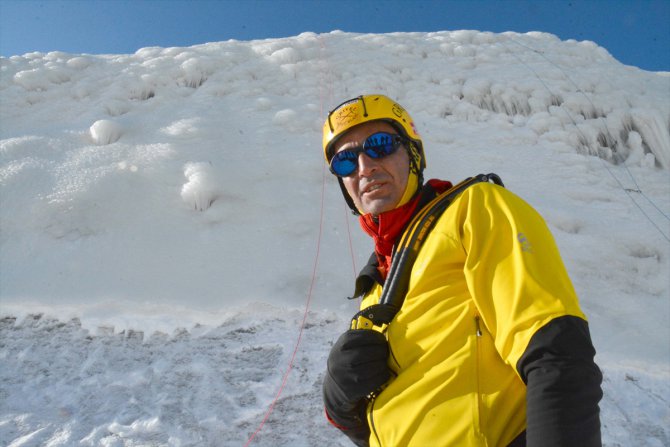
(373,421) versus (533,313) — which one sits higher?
(533,313)

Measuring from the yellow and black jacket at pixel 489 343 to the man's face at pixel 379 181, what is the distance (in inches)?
14.3

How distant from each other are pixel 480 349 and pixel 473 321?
0.23ft

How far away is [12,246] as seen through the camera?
15.1 ft

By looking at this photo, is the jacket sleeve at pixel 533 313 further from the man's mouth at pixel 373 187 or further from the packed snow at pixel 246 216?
the packed snow at pixel 246 216

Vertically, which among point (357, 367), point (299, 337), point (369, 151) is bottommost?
point (299, 337)

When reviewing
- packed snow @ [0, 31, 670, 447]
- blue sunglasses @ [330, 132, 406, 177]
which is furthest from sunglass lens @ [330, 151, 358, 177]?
packed snow @ [0, 31, 670, 447]

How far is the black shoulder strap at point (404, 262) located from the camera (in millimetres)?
1335

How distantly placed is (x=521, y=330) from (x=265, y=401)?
2384 mm

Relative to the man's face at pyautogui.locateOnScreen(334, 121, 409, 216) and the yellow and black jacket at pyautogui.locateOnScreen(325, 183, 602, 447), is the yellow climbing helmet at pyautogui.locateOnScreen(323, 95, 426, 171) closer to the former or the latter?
the man's face at pyautogui.locateOnScreen(334, 121, 409, 216)

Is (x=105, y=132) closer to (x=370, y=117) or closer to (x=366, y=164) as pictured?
(x=370, y=117)

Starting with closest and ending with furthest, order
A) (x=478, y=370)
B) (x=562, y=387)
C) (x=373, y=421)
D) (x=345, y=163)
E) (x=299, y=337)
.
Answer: (x=562, y=387) → (x=478, y=370) → (x=373, y=421) → (x=345, y=163) → (x=299, y=337)

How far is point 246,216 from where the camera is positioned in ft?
17.4

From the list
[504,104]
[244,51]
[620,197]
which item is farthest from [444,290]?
[244,51]

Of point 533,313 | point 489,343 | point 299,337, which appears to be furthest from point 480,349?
point 299,337
